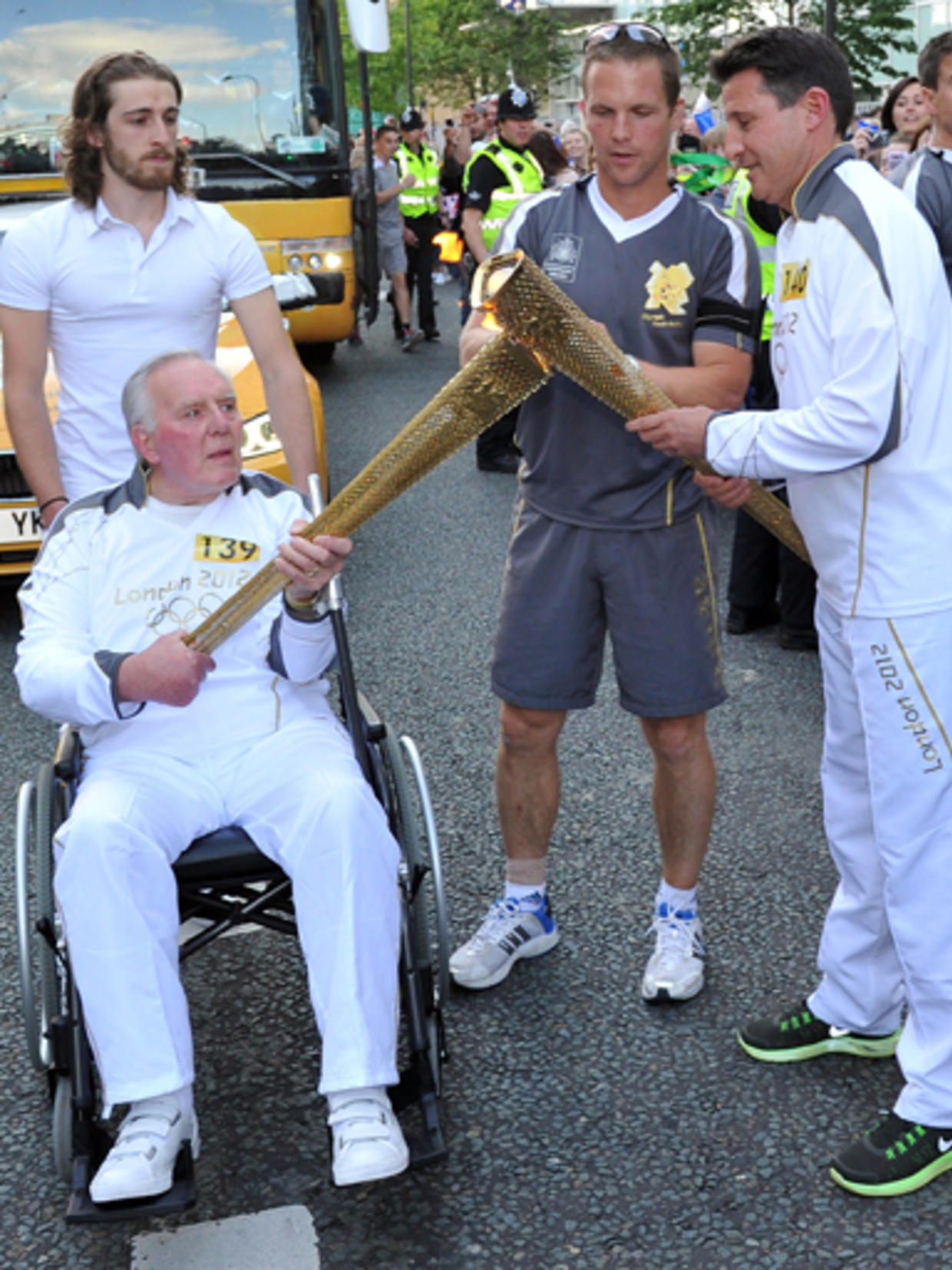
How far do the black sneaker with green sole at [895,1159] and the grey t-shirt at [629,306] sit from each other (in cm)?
131

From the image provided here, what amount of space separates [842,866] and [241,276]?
2.00 metres

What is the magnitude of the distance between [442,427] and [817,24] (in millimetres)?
21780

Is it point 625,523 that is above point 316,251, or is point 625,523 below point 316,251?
above

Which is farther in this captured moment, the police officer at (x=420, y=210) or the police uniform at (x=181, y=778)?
the police officer at (x=420, y=210)

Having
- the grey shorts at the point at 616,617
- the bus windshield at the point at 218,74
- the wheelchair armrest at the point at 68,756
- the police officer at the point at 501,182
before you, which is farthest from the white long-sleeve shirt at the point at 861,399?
the bus windshield at the point at 218,74

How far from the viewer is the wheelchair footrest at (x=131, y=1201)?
→ 2.55 metres

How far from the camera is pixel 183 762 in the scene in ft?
10.1

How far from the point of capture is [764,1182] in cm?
282

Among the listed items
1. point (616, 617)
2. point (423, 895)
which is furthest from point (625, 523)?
point (423, 895)

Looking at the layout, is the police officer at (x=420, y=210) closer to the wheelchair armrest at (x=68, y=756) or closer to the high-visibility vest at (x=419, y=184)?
the high-visibility vest at (x=419, y=184)

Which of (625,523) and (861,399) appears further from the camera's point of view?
(625,523)

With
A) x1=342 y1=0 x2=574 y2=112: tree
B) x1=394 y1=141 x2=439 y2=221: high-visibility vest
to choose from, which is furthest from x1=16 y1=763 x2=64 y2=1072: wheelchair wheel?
x1=342 y1=0 x2=574 y2=112: tree

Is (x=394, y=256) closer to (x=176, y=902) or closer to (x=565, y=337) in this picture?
(x=565, y=337)

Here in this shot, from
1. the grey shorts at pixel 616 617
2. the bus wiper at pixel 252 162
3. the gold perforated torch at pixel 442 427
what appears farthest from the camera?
the bus wiper at pixel 252 162
